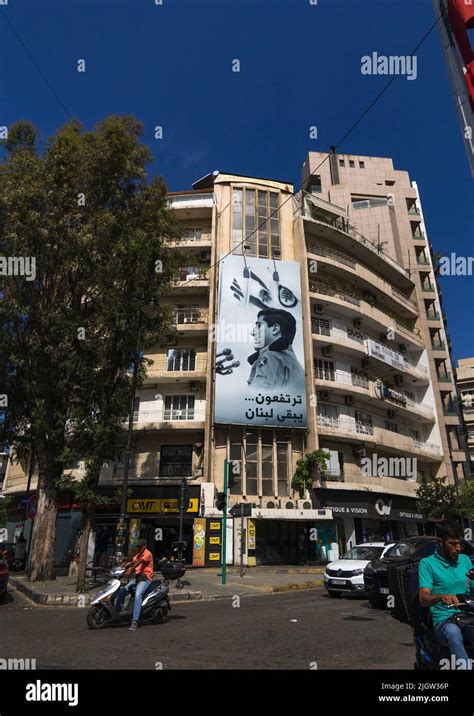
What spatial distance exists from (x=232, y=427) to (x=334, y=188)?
32.8 metres

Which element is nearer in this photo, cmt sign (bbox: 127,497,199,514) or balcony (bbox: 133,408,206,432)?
cmt sign (bbox: 127,497,199,514)

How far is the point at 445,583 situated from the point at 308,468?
74.6ft

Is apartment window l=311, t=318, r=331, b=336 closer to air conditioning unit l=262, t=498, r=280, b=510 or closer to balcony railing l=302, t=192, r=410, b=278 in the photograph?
balcony railing l=302, t=192, r=410, b=278

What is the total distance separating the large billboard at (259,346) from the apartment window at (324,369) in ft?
9.17

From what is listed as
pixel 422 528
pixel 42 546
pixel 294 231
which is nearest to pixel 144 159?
pixel 42 546

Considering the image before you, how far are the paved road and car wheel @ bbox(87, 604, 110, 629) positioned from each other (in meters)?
0.16

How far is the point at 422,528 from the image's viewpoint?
35.4 m

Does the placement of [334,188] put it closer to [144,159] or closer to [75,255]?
[144,159]

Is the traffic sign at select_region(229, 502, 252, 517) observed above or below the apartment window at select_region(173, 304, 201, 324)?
below

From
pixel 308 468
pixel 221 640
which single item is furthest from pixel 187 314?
pixel 221 640

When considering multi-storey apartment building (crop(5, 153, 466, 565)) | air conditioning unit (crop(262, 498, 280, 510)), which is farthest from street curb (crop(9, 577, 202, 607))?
air conditioning unit (crop(262, 498, 280, 510))

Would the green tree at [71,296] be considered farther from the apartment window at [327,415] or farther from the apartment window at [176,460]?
the apartment window at [327,415]

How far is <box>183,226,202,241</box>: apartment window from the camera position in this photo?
31.2m

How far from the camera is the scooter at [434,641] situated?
11.8 ft
